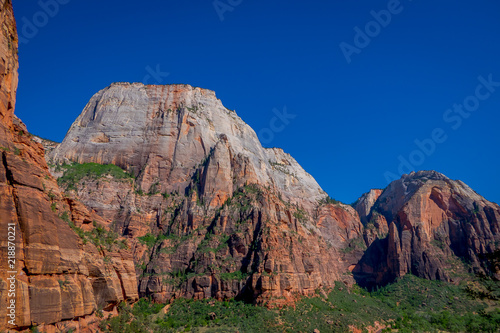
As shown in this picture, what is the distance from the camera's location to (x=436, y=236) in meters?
136

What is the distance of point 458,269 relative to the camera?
123250 millimetres

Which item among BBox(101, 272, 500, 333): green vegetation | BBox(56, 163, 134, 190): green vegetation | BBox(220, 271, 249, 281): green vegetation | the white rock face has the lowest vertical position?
BBox(101, 272, 500, 333): green vegetation

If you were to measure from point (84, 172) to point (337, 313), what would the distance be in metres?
73.2

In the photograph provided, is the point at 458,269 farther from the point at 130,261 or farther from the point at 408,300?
the point at 130,261

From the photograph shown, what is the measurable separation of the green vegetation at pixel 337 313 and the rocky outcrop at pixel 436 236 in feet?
23.0

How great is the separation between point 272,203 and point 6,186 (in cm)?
7707

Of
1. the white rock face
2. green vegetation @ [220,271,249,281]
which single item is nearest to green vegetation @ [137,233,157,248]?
the white rock face

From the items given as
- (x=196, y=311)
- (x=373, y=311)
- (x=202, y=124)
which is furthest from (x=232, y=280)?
(x=202, y=124)

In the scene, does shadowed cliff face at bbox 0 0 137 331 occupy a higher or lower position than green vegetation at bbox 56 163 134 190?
lower

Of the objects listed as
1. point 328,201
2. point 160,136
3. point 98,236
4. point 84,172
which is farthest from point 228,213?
point 328,201

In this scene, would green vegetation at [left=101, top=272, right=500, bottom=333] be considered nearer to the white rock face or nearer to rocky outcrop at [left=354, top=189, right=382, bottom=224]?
the white rock face

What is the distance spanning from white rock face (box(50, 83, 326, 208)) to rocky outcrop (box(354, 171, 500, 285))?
40.5 meters

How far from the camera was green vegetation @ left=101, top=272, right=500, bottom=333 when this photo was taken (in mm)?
68750

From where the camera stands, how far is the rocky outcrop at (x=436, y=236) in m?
125
